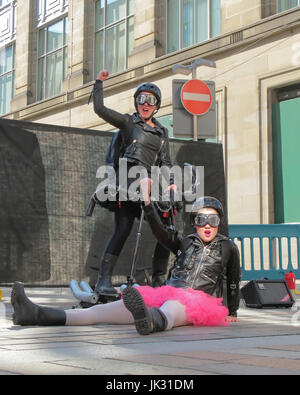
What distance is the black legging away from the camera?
20.4 feet

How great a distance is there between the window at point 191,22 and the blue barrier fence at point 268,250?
860 centimetres

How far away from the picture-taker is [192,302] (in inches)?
188

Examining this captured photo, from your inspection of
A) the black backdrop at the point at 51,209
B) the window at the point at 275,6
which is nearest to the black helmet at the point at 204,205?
the black backdrop at the point at 51,209

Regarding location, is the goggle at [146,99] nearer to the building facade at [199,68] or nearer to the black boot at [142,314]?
the black boot at [142,314]

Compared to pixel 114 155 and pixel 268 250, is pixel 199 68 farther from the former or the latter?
pixel 114 155

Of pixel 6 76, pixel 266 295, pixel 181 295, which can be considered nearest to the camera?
pixel 181 295

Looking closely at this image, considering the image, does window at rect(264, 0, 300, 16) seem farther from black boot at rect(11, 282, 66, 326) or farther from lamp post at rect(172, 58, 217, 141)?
black boot at rect(11, 282, 66, 326)

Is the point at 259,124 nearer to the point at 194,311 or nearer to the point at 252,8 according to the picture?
the point at 252,8

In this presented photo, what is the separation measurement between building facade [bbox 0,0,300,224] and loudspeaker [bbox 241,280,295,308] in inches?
344

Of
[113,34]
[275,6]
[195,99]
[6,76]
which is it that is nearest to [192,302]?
[195,99]

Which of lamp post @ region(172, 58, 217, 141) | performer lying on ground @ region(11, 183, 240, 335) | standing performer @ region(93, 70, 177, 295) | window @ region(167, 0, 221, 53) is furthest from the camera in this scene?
window @ region(167, 0, 221, 53)

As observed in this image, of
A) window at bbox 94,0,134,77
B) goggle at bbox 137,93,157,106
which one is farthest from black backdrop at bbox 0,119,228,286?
window at bbox 94,0,134,77

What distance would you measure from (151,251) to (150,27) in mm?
13046

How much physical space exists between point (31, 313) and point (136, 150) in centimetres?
239
